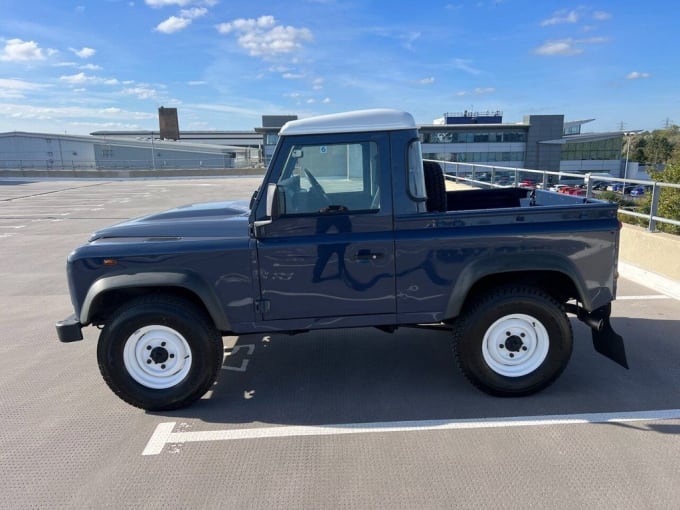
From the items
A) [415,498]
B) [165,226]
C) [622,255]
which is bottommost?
[415,498]

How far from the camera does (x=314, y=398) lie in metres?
3.62

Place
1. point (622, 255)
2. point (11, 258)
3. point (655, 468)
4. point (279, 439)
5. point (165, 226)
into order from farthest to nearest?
1. point (11, 258)
2. point (622, 255)
3. point (165, 226)
4. point (279, 439)
5. point (655, 468)

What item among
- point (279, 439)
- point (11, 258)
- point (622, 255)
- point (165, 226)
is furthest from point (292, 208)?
point (11, 258)

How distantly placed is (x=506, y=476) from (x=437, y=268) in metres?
1.38

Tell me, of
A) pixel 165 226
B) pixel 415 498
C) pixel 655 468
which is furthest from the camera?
pixel 165 226

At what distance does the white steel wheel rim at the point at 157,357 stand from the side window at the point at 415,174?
2000mm

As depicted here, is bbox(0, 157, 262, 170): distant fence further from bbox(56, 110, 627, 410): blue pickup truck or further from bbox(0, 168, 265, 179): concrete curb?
bbox(56, 110, 627, 410): blue pickup truck

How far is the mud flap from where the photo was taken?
3504 millimetres

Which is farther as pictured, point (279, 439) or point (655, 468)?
point (279, 439)

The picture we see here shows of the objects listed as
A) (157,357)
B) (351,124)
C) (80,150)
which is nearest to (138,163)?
(80,150)

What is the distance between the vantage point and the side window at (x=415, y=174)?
3.32 meters

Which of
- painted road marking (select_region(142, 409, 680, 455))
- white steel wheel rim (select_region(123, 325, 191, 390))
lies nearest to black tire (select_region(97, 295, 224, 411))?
white steel wheel rim (select_region(123, 325, 191, 390))

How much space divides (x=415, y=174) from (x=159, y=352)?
7.54 feet

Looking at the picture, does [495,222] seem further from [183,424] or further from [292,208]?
[183,424]
